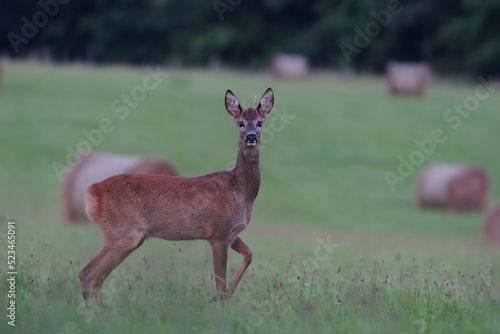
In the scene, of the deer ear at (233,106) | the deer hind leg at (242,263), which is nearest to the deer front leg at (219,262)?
the deer hind leg at (242,263)

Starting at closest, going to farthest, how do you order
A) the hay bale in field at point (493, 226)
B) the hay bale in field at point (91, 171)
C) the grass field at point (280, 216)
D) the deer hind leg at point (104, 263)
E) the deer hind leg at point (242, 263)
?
the grass field at point (280, 216) < the deer hind leg at point (242, 263) < the deer hind leg at point (104, 263) < the hay bale in field at point (91, 171) < the hay bale in field at point (493, 226)

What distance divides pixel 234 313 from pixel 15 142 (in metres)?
22.5

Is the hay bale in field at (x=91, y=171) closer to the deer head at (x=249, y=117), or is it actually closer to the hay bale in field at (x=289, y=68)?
the deer head at (x=249, y=117)

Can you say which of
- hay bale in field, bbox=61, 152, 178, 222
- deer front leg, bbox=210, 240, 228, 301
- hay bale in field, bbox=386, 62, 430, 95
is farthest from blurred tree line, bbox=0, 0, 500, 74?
deer front leg, bbox=210, 240, 228, 301

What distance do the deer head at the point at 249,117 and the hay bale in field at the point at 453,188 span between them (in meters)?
16.3

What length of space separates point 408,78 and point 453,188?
1485 cm

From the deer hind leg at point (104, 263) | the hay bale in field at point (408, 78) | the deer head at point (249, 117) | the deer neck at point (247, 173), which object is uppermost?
the hay bale in field at point (408, 78)

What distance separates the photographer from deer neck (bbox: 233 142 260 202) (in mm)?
8219

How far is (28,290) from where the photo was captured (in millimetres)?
7672

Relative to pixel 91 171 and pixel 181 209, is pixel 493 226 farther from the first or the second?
pixel 181 209

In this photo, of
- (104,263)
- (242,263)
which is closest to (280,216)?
(242,263)

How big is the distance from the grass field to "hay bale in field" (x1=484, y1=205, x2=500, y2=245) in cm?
44

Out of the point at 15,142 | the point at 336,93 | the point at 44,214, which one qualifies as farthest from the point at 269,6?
the point at 44,214

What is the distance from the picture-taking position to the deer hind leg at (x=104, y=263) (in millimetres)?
7773
